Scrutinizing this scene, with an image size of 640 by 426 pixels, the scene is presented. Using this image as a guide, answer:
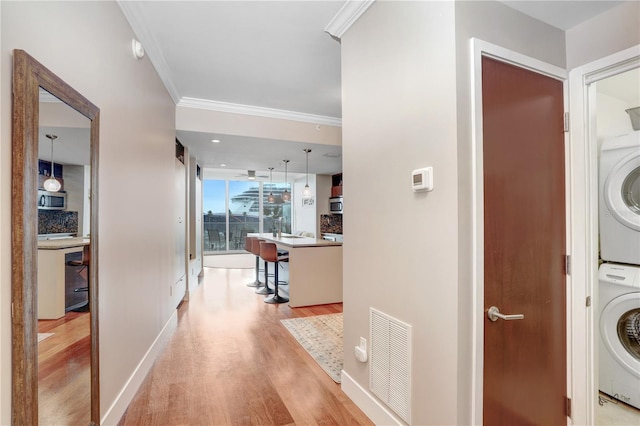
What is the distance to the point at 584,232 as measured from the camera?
174cm

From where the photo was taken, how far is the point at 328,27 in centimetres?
227

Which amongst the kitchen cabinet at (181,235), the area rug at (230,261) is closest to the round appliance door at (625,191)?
the kitchen cabinet at (181,235)

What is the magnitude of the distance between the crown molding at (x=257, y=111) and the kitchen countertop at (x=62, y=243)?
2804 millimetres

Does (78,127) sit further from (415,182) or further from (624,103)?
(624,103)

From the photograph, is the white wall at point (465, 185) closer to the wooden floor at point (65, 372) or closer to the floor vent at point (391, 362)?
the floor vent at point (391, 362)

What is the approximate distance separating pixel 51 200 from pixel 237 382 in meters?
1.87

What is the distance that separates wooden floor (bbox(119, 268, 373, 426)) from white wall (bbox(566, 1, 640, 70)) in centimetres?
257

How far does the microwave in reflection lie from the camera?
120 cm

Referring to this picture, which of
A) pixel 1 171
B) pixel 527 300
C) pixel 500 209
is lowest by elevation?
pixel 527 300

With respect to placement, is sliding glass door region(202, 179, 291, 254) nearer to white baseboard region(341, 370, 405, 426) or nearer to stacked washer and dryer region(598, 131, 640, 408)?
white baseboard region(341, 370, 405, 426)

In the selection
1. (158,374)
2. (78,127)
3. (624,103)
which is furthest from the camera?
(624,103)

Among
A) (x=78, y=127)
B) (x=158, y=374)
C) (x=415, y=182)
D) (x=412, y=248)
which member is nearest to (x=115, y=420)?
(x=158, y=374)

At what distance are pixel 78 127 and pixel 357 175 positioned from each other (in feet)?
5.27

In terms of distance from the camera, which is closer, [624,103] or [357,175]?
[357,175]
